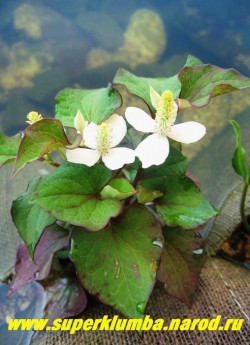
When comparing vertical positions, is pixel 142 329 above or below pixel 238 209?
below

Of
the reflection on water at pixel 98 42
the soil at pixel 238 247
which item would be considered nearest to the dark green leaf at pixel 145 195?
the soil at pixel 238 247

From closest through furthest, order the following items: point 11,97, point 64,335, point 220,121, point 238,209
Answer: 1. point 64,335
2. point 238,209
3. point 220,121
4. point 11,97

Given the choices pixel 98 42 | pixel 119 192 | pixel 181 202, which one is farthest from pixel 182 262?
pixel 98 42

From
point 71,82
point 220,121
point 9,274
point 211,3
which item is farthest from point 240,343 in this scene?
point 211,3

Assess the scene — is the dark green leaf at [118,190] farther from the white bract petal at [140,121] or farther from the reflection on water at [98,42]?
the reflection on water at [98,42]

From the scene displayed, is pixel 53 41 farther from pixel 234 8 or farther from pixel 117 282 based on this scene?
pixel 117 282

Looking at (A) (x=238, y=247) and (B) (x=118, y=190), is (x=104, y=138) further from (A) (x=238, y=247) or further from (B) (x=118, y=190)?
(A) (x=238, y=247)

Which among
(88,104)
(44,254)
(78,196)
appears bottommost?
(44,254)
